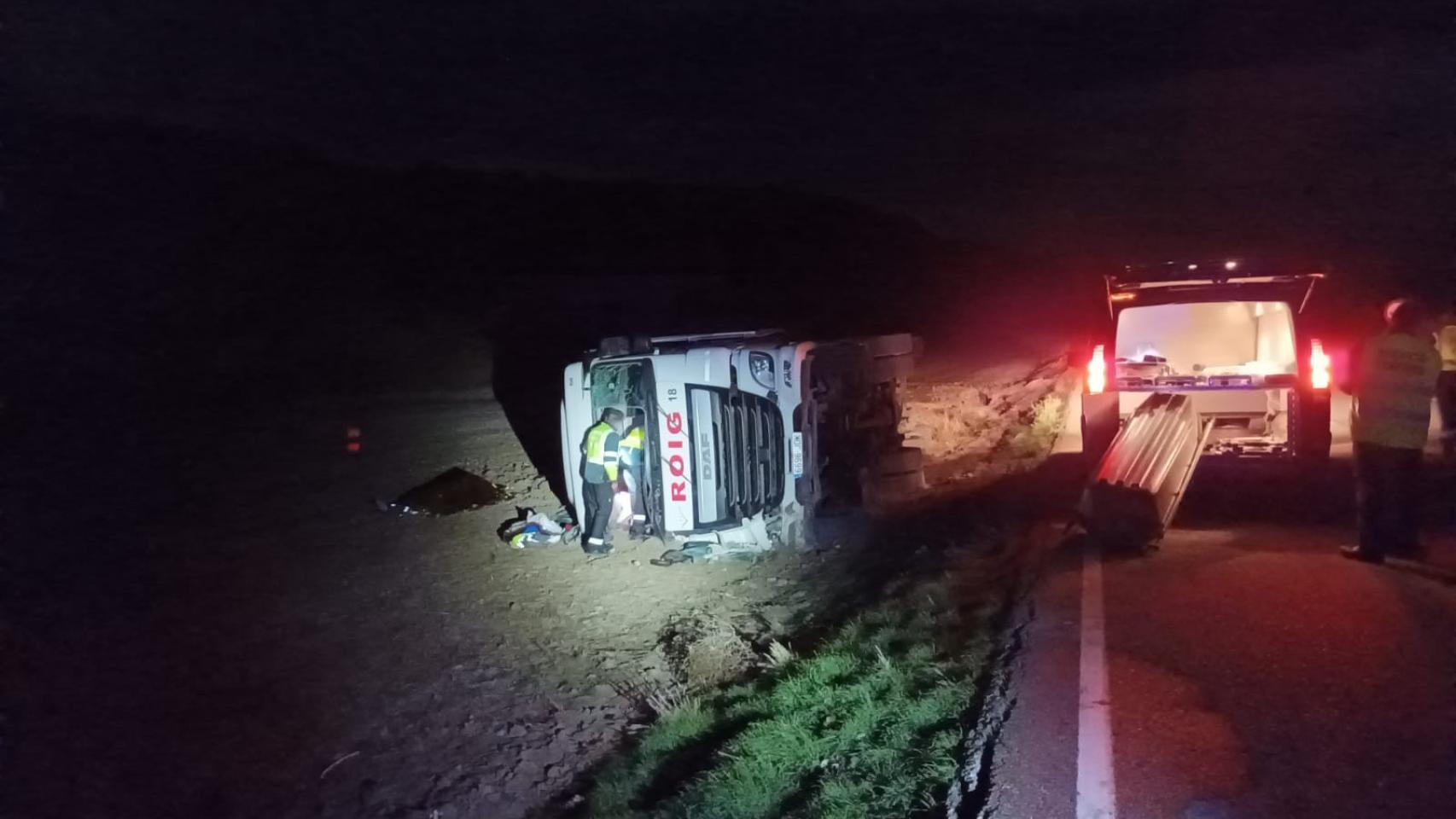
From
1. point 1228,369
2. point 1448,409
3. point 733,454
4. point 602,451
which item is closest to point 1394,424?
point 1448,409

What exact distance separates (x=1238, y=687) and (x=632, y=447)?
569cm

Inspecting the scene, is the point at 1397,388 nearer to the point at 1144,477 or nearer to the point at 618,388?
the point at 1144,477

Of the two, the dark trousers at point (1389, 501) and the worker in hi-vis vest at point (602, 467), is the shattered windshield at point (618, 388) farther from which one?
the dark trousers at point (1389, 501)

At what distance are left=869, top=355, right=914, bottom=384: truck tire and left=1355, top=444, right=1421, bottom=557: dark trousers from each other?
4650mm

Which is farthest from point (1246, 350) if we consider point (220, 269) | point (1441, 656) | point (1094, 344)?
point (220, 269)

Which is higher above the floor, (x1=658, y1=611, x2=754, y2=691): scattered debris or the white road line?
the white road line

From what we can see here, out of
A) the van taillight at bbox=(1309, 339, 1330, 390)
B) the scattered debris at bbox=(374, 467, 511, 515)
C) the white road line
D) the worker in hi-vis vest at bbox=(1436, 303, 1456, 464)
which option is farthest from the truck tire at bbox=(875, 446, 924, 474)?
the scattered debris at bbox=(374, 467, 511, 515)

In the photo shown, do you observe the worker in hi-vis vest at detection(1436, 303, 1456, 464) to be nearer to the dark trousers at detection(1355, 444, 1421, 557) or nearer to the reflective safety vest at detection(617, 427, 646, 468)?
the dark trousers at detection(1355, 444, 1421, 557)

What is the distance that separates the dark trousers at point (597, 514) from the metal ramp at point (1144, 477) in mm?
4163

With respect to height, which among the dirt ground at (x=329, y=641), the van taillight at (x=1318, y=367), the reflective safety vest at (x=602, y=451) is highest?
the van taillight at (x=1318, y=367)

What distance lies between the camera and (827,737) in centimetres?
518

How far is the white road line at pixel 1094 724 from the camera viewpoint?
3879 millimetres

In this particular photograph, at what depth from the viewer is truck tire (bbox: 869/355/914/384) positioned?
10.3 meters

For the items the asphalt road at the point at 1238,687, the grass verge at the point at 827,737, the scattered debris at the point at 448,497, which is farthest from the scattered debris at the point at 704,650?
the scattered debris at the point at 448,497
